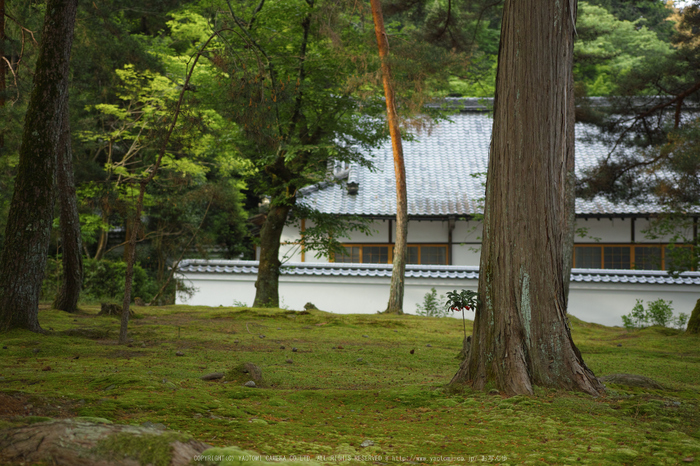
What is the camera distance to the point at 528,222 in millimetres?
3996

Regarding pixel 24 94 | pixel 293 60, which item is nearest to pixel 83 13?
pixel 24 94

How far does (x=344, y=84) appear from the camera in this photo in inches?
454

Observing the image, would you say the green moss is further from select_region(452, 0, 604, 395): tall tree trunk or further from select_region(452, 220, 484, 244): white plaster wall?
select_region(452, 220, 484, 244): white plaster wall

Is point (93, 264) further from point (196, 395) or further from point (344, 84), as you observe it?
point (196, 395)

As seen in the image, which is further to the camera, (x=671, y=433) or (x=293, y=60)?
(x=293, y=60)

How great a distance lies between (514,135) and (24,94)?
28.3ft

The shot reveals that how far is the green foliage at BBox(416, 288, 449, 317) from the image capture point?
13930 mm

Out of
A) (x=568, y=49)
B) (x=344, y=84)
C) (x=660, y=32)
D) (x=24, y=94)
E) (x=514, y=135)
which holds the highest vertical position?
(x=660, y=32)

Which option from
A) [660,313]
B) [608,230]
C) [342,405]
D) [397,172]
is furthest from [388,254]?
[342,405]

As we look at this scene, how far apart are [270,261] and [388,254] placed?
5.16 metres

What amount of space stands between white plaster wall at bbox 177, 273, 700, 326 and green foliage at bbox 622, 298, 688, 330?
1.08 feet

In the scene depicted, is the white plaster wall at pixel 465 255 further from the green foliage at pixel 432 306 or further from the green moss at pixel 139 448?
the green moss at pixel 139 448

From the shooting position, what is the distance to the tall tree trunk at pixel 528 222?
12.8 feet

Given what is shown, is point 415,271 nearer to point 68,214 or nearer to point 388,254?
point 388,254
